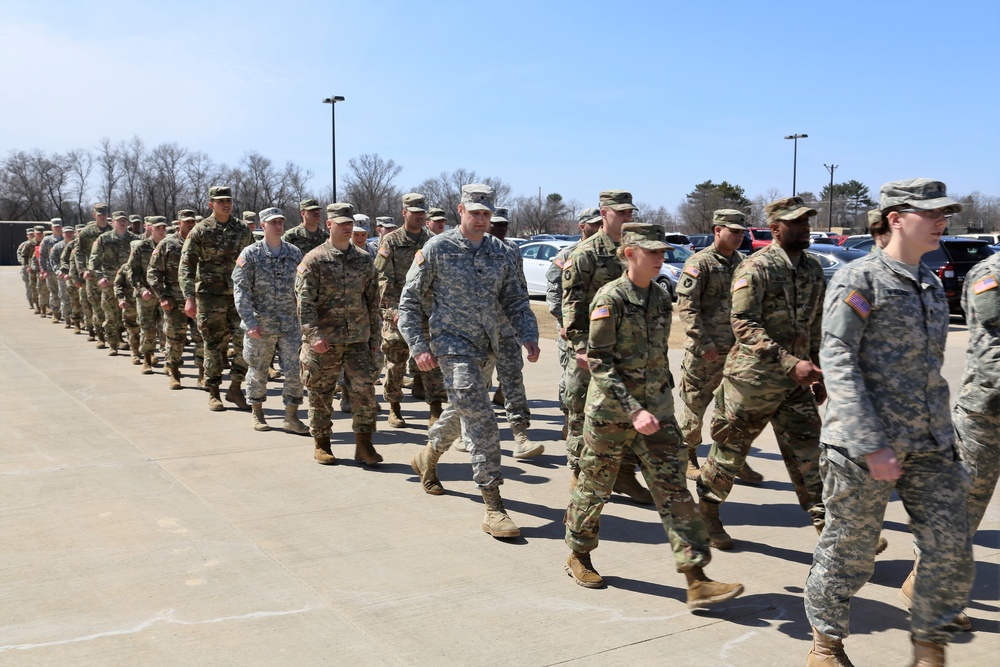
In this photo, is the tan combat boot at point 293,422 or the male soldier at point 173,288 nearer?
the tan combat boot at point 293,422

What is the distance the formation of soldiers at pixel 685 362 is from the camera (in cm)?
347

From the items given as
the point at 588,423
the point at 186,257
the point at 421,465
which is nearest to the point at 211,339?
the point at 186,257

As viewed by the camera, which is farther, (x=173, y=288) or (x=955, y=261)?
(x=955, y=261)

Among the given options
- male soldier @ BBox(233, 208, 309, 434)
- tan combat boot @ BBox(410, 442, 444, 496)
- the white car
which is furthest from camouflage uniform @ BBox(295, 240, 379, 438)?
the white car

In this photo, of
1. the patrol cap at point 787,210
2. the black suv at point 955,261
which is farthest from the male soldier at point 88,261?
the black suv at point 955,261

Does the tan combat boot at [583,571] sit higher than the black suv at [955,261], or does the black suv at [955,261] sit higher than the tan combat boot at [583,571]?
the black suv at [955,261]

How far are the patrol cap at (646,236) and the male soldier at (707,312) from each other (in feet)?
6.33

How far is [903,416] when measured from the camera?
3.46 meters

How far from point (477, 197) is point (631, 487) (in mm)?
2257

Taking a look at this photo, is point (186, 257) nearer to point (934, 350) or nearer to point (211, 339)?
point (211, 339)

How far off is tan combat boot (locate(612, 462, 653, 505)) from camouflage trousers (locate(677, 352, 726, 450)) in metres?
0.53

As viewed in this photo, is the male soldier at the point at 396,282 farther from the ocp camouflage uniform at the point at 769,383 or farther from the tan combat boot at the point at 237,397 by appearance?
the ocp camouflage uniform at the point at 769,383

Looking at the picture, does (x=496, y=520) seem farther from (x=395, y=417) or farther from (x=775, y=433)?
(x=395, y=417)

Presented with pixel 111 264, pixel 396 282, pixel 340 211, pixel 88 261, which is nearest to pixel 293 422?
pixel 396 282
